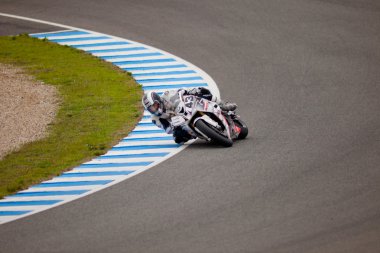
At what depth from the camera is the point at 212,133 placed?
1639 centimetres

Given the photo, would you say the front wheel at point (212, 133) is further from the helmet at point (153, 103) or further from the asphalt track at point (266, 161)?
Answer: the helmet at point (153, 103)

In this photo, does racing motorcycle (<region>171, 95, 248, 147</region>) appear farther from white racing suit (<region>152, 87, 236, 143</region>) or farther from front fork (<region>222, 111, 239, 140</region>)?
white racing suit (<region>152, 87, 236, 143</region>)

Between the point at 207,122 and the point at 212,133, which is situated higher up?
the point at 207,122

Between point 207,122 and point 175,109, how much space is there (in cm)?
92

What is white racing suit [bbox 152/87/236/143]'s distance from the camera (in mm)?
16891

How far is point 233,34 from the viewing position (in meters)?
25.5

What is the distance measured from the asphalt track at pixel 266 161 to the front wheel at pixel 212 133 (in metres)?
0.20

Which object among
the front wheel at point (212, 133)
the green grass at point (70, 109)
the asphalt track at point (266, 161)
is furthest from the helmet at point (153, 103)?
the green grass at point (70, 109)

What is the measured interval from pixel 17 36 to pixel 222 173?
50.4 ft

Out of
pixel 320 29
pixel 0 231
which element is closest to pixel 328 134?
pixel 0 231

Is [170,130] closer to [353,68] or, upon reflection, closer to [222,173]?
→ [222,173]

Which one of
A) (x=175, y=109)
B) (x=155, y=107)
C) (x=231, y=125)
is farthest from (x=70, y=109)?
(x=231, y=125)

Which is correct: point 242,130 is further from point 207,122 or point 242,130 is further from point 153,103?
point 153,103

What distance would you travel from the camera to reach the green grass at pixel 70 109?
16.9m
